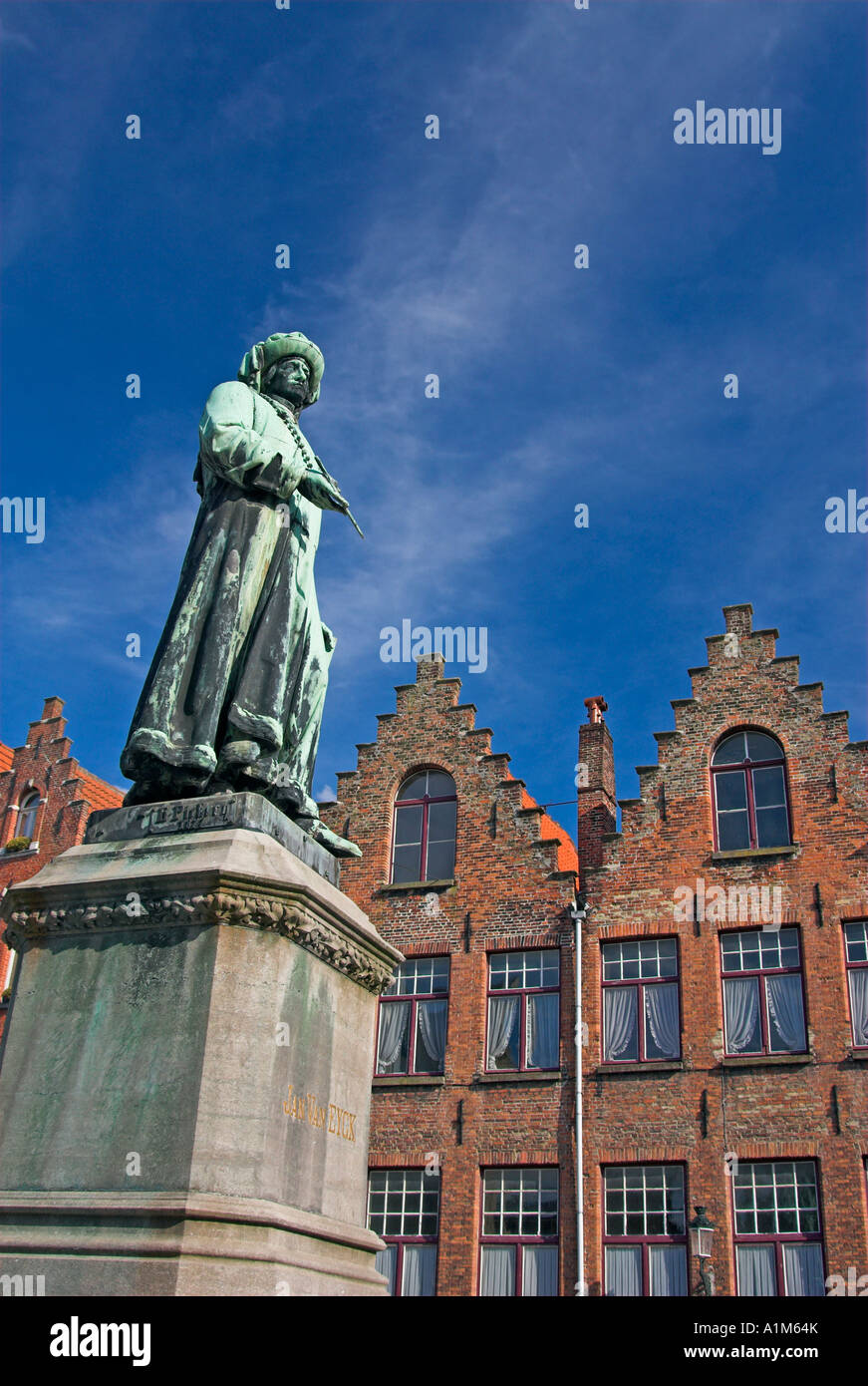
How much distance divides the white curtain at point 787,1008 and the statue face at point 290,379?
16.1 meters

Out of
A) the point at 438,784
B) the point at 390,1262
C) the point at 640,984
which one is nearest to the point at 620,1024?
the point at 640,984

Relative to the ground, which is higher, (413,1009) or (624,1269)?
(413,1009)

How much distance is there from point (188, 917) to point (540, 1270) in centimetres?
1735

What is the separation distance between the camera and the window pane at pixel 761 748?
74.3ft

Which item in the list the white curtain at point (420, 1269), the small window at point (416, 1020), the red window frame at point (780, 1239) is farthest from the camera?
the small window at point (416, 1020)

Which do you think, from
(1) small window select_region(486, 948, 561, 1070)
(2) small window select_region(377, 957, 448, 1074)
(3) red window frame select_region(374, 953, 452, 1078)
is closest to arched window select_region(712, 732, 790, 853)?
(1) small window select_region(486, 948, 561, 1070)

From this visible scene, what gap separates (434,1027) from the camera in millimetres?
22562

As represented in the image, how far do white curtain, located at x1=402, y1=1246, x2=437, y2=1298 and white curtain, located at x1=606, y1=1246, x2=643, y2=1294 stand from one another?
294cm

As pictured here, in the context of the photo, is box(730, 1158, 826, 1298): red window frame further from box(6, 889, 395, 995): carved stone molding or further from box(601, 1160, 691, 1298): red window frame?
box(6, 889, 395, 995): carved stone molding

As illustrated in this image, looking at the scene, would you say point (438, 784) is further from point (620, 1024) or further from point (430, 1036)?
point (620, 1024)

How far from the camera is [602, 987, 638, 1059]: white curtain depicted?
69.3 feet

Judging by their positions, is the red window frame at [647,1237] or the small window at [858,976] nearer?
the red window frame at [647,1237]

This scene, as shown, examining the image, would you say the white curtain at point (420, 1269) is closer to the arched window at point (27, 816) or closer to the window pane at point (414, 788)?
the window pane at point (414, 788)

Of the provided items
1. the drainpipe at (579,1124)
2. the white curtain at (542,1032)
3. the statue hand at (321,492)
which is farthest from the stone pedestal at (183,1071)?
the white curtain at (542,1032)
